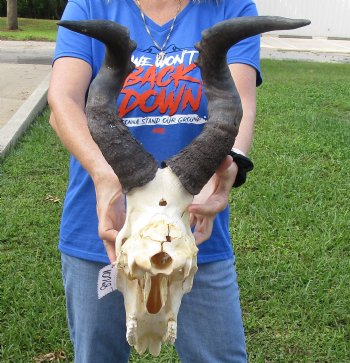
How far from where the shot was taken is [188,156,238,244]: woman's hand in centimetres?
177

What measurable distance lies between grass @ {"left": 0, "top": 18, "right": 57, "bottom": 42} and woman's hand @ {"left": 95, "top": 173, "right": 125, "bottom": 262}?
1884 cm

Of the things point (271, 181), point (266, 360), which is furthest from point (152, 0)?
point (271, 181)

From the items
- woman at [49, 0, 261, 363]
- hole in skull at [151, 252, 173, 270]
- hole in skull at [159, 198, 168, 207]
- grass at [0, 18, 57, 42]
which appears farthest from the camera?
grass at [0, 18, 57, 42]

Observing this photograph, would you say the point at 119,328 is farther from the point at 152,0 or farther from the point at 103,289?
the point at 152,0

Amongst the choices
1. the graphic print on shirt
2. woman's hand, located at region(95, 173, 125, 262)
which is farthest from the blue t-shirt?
woman's hand, located at region(95, 173, 125, 262)

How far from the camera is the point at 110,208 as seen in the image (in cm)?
176

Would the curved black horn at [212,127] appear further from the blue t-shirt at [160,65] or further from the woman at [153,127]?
the blue t-shirt at [160,65]

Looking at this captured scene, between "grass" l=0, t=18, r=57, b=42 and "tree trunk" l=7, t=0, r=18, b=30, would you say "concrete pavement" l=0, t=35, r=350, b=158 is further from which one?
"tree trunk" l=7, t=0, r=18, b=30

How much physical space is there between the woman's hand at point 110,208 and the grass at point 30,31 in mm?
18842

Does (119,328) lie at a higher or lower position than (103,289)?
lower

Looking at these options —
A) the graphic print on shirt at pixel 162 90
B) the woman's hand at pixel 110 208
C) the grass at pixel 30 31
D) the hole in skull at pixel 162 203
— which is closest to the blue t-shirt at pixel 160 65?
the graphic print on shirt at pixel 162 90

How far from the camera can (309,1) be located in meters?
29.0

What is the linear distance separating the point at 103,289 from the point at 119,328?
0.77 feet

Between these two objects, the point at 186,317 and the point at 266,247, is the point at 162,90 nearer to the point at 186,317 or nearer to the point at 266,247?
the point at 186,317
